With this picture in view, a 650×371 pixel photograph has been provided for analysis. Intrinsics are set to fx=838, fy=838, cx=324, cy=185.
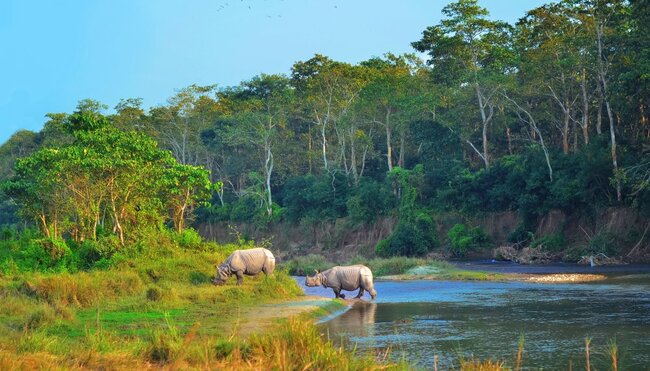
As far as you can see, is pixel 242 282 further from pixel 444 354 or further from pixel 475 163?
pixel 475 163

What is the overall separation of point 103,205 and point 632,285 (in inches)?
788

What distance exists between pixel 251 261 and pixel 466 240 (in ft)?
78.0

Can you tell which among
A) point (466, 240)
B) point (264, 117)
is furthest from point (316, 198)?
point (466, 240)

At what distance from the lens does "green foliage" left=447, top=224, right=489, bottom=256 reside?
48000mm

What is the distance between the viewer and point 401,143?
192 feet

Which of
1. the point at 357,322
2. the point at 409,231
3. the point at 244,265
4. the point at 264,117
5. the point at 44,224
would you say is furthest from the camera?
the point at 264,117

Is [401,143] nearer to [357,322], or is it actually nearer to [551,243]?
[551,243]

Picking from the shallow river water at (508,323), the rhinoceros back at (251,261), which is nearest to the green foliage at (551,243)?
the shallow river water at (508,323)

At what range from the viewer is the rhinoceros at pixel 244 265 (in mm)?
26141

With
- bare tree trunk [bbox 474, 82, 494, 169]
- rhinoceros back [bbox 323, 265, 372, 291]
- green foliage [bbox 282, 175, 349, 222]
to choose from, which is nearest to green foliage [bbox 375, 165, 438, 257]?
bare tree trunk [bbox 474, 82, 494, 169]

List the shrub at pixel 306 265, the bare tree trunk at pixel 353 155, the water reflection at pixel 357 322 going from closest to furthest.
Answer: the water reflection at pixel 357 322
the shrub at pixel 306 265
the bare tree trunk at pixel 353 155

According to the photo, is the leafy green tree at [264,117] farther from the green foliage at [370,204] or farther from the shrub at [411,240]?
the shrub at [411,240]

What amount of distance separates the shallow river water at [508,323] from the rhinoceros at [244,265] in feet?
9.74

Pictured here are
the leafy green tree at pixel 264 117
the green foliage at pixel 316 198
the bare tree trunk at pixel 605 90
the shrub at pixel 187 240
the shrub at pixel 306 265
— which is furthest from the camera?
the leafy green tree at pixel 264 117
